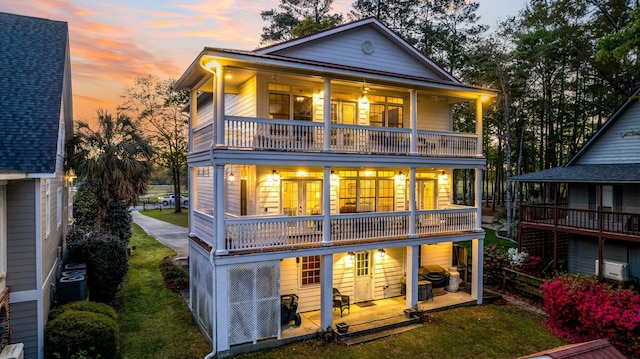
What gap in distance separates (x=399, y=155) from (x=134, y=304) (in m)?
11.0

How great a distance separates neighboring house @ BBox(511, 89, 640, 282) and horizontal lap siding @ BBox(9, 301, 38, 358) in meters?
18.0

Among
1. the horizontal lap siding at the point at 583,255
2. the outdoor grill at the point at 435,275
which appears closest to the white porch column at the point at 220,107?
the outdoor grill at the point at 435,275

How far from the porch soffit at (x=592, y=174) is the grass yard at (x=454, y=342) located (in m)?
6.15

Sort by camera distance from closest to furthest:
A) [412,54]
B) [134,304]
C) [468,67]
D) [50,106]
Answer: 1. [50,106]
2. [134,304]
3. [412,54]
4. [468,67]

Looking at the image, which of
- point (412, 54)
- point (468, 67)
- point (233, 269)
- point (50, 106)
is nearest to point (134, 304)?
point (233, 269)

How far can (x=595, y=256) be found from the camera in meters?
16.0

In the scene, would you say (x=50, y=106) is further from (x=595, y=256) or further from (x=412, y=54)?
(x=595, y=256)

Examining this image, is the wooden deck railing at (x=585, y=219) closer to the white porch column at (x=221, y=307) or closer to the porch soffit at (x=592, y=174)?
the porch soffit at (x=592, y=174)

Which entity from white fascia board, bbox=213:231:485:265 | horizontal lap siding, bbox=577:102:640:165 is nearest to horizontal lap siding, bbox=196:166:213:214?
white fascia board, bbox=213:231:485:265

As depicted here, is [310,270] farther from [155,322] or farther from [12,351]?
[12,351]

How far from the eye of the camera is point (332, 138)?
38.7ft

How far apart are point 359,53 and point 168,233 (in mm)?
21535

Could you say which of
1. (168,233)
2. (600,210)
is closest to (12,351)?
(600,210)

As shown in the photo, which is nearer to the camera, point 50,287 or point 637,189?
point 50,287
